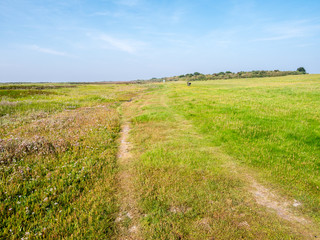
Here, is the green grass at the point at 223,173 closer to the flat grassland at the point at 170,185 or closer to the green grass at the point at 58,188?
the flat grassland at the point at 170,185

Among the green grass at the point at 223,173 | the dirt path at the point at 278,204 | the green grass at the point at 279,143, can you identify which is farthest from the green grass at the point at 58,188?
the green grass at the point at 279,143

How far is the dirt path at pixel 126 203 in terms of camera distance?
4406mm

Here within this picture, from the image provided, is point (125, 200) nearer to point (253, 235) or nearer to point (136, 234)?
point (136, 234)

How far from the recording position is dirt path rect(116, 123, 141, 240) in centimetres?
441

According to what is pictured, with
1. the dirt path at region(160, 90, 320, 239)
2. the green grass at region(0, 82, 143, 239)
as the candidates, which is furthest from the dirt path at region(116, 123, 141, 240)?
the dirt path at region(160, 90, 320, 239)

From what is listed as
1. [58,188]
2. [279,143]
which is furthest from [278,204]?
[58,188]

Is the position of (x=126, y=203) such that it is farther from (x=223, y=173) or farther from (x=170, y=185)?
(x=223, y=173)

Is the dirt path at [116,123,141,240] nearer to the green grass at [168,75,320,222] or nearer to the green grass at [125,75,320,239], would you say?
the green grass at [125,75,320,239]

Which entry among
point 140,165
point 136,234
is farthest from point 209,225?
point 140,165

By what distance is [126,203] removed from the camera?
Answer: 5.42 m

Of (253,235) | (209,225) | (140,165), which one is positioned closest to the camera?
(253,235)

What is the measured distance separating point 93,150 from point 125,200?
4.49m

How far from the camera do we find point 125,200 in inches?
219

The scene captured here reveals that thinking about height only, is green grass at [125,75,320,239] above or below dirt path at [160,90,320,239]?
above
